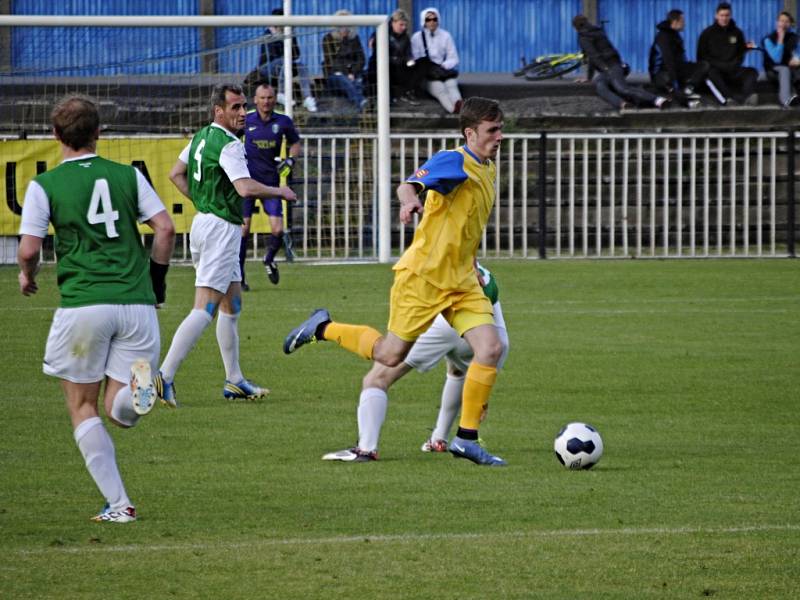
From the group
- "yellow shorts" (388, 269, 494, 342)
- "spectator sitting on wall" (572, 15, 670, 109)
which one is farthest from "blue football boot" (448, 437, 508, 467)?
"spectator sitting on wall" (572, 15, 670, 109)

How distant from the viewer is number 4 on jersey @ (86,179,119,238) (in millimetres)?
6938

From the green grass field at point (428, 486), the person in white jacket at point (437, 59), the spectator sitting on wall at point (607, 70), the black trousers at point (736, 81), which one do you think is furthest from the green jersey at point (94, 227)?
the black trousers at point (736, 81)

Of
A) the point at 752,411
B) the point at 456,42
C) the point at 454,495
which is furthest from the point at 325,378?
the point at 456,42

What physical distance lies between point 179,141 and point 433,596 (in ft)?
53.2

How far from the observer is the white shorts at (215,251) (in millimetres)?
11055

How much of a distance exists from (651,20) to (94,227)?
27723 mm

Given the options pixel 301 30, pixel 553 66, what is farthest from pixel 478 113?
pixel 553 66

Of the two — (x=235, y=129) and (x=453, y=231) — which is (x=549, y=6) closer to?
(x=235, y=129)

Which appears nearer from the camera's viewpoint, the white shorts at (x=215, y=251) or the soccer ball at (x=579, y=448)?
the soccer ball at (x=579, y=448)

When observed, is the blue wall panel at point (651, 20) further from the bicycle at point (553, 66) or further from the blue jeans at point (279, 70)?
the blue jeans at point (279, 70)

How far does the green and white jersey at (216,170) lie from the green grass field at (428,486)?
1.34 meters

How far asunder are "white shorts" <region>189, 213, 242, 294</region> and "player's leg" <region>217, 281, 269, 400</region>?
0.19 metres

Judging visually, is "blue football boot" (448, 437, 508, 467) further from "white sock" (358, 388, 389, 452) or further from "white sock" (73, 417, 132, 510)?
"white sock" (73, 417, 132, 510)

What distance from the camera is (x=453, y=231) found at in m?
8.67
